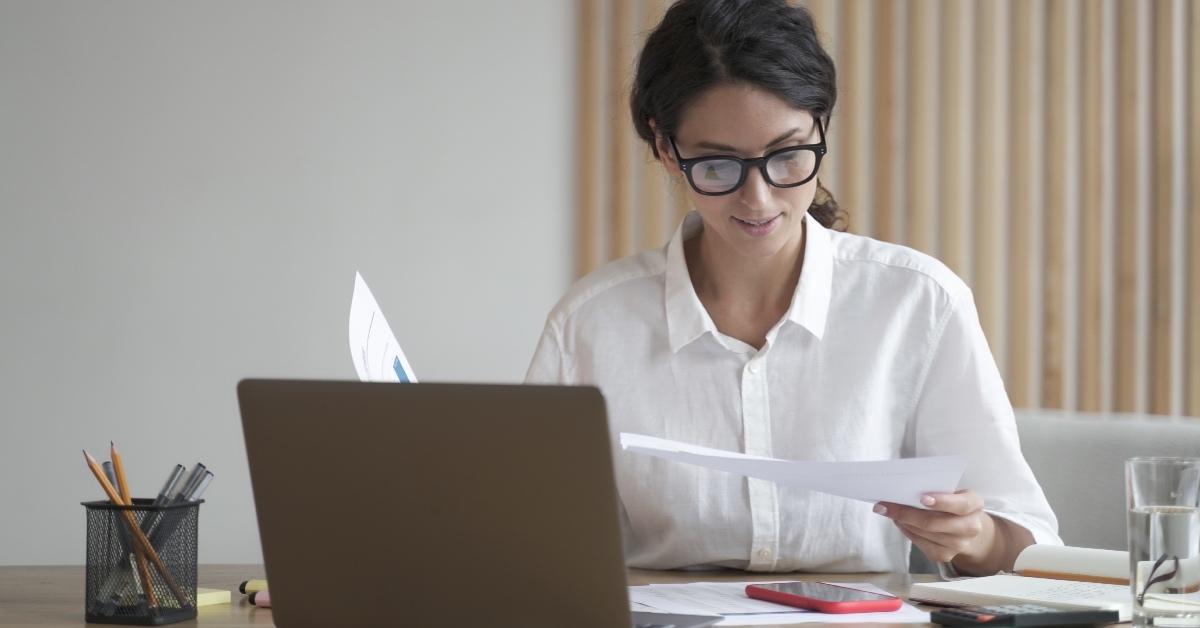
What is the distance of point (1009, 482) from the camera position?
1.65 meters

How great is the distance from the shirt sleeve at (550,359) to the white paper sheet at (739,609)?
62 centimetres

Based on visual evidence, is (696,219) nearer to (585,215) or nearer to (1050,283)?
(585,215)

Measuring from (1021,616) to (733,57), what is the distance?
0.91 m

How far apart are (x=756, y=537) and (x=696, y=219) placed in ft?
1.77

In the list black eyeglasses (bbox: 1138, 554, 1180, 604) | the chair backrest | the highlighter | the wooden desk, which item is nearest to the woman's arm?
the wooden desk

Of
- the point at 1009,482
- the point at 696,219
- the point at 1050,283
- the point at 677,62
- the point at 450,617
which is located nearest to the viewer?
the point at 450,617

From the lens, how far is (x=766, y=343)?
1797mm

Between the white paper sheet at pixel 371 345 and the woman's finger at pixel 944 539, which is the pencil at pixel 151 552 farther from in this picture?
the woman's finger at pixel 944 539

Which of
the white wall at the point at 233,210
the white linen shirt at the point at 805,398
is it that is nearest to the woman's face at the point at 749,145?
the white linen shirt at the point at 805,398

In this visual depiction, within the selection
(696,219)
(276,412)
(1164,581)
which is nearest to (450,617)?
(276,412)

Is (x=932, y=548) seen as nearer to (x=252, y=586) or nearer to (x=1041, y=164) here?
(x=252, y=586)

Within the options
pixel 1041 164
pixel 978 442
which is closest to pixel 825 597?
pixel 978 442

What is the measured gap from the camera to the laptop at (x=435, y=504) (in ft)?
2.91

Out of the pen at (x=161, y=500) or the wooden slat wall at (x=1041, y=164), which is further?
the wooden slat wall at (x=1041, y=164)
